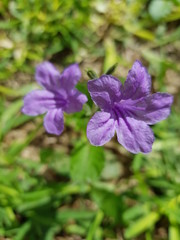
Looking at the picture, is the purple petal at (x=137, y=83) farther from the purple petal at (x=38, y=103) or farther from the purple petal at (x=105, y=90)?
the purple petal at (x=38, y=103)

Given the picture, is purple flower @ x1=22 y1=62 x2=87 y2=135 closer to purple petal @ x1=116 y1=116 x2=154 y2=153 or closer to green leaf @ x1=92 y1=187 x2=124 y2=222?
purple petal @ x1=116 y1=116 x2=154 y2=153

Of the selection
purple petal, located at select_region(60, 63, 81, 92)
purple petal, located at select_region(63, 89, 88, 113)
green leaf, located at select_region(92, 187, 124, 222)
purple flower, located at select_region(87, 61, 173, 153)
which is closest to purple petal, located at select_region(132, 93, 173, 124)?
purple flower, located at select_region(87, 61, 173, 153)

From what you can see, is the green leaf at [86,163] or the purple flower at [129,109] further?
the green leaf at [86,163]

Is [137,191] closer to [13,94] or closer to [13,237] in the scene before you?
[13,237]

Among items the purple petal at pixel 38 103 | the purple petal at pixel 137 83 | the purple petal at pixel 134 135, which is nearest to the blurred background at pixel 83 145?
the purple petal at pixel 38 103

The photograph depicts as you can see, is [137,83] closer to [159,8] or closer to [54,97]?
[54,97]

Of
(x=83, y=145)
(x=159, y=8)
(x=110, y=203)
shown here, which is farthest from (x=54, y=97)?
(x=159, y=8)
